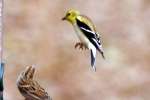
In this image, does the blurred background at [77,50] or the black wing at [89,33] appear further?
the blurred background at [77,50]

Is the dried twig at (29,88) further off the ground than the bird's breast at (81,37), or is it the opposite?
the bird's breast at (81,37)

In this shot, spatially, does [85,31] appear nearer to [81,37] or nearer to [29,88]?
[81,37]

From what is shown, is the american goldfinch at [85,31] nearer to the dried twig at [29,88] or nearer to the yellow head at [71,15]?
the yellow head at [71,15]

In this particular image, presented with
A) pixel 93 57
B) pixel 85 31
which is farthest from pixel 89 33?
pixel 93 57

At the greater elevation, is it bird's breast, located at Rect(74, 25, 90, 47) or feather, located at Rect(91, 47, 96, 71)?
bird's breast, located at Rect(74, 25, 90, 47)

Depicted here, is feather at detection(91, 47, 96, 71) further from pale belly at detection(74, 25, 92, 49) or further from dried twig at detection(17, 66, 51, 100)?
dried twig at detection(17, 66, 51, 100)

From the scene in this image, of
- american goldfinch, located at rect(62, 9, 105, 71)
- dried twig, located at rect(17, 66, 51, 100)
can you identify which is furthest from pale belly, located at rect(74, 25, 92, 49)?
dried twig, located at rect(17, 66, 51, 100)

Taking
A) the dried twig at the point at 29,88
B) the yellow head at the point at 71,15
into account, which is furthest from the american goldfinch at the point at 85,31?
the dried twig at the point at 29,88
